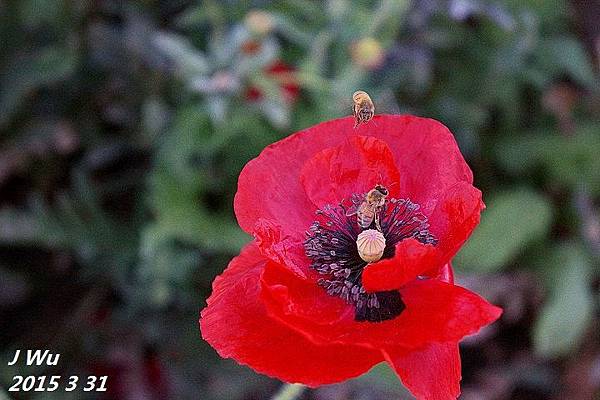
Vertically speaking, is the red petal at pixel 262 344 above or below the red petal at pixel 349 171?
below

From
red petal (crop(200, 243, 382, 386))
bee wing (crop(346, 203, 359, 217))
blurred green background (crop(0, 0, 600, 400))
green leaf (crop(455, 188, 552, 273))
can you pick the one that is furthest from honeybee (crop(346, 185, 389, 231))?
green leaf (crop(455, 188, 552, 273))

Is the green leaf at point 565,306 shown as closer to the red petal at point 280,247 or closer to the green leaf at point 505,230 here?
the green leaf at point 505,230

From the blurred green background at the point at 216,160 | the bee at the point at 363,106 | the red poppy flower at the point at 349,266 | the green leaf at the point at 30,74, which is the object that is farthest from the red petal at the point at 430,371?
the green leaf at the point at 30,74

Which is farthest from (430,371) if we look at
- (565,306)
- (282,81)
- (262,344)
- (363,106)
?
(565,306)

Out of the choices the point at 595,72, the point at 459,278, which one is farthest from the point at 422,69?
the point at 595,72

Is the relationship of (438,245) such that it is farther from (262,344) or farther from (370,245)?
(262,344)

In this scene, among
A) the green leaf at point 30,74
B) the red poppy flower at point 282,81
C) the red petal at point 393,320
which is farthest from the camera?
the green leaf at point 30,74

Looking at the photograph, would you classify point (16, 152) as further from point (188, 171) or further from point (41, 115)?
point (188, 171)
